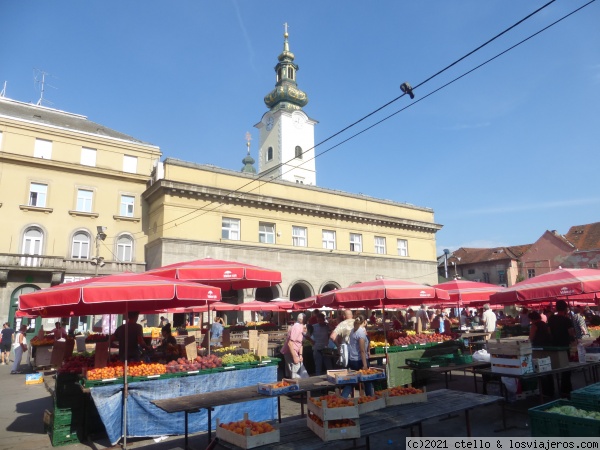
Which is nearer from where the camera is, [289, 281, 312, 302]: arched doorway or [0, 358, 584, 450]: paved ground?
[0, 358, 584, 450]: paved ground

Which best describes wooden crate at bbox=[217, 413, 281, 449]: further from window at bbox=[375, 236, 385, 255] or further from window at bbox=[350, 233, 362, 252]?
window at bbox=[375, 236, 385, 255]

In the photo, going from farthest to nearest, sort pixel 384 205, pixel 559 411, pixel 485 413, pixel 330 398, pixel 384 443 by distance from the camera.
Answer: pixel 384 205
pixel 485 413
pixel 384 443
pixel 330 398
pixel 559 411

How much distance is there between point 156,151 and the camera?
30750mm

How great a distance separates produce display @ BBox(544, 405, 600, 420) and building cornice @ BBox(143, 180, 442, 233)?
23903mm

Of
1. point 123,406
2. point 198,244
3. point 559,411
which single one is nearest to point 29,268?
point 198,244

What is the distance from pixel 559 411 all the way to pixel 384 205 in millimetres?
32480

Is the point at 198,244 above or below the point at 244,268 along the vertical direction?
above

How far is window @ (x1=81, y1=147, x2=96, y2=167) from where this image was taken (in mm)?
28125

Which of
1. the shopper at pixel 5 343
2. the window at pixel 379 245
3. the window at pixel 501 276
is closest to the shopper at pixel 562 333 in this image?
the shopper at pixel 5 343

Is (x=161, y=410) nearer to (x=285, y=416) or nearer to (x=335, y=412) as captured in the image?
(x=285, y=416)

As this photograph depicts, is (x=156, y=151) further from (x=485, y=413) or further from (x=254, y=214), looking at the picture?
(x=485, y=413)

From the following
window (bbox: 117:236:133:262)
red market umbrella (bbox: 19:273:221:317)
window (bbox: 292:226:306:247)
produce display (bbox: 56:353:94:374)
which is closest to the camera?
red market umbrella (bbox: 19:273:221:317)

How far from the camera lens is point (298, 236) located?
3078 centimetres

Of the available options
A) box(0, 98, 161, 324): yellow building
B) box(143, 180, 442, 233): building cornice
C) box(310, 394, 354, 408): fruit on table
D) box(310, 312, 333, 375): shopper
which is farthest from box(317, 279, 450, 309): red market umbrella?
box(0, 98, 161, 324): yellow building
